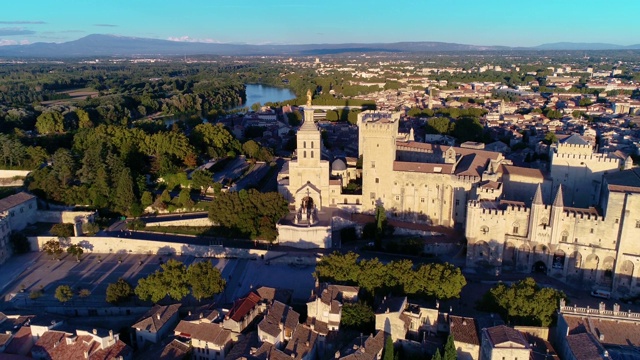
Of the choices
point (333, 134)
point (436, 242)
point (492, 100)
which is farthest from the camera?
point (492, 100)

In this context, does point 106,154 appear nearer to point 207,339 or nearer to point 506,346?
point 207,339

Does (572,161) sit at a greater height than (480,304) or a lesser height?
greater

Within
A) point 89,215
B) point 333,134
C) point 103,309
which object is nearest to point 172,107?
point 333,134

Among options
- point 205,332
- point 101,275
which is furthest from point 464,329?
point 101,275

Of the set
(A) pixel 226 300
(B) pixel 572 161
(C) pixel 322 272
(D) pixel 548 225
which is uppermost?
(B) pixel 572 161

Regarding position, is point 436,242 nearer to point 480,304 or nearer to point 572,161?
point 480,304

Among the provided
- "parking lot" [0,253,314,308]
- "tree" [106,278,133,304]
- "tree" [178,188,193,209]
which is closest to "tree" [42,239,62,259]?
"parking lot" [0,253,314,308]
